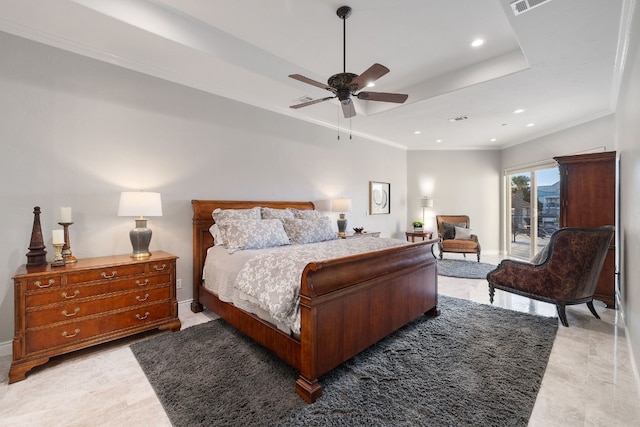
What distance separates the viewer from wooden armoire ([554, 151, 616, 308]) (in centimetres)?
331

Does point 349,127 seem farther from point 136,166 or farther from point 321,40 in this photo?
point 136,166

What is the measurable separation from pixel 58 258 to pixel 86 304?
1.47 feet

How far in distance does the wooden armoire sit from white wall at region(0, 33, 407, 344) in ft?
12.6

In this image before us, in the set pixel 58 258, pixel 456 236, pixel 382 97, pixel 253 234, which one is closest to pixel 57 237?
pixel 58 258

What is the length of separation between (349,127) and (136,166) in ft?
Answer: 11.8

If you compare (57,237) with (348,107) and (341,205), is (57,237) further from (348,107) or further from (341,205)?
(341,205)

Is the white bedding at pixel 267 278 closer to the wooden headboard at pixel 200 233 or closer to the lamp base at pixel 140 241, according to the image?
the wooden headboard at pixel 200 233

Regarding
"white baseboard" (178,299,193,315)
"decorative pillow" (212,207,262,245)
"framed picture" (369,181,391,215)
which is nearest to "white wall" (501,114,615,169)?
"framed picture" (369,181,391,215)

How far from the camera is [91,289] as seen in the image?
2297 mm

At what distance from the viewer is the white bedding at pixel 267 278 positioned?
6.41 feet

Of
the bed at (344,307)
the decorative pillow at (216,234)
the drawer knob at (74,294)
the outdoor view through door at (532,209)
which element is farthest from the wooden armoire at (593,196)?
the drawer knob at (74,294)

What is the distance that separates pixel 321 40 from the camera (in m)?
2.81

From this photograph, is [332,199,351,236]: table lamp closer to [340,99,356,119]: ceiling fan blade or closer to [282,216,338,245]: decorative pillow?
[282,216,338,245]: decorative pillow

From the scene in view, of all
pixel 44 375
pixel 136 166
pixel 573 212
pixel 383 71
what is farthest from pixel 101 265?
pixel 573 212
